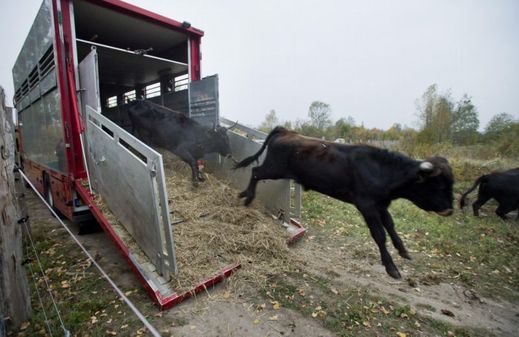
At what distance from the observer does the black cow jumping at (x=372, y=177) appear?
2.46 m

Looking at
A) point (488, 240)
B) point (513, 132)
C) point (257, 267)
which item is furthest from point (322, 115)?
point (257, 267)

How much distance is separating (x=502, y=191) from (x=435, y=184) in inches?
204

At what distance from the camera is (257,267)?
10.3ft

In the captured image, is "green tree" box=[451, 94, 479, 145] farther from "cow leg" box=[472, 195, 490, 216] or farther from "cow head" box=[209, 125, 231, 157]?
"cow head" box=[209, 125, 231, 157]

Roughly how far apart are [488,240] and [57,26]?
7.78 m

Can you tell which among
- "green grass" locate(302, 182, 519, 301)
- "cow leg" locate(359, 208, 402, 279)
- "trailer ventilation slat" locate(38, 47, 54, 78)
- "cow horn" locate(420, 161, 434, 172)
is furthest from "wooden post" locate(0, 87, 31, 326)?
"green grass" locate(302, 182, 519, 301)

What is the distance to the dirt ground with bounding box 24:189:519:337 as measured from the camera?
2.38 meters

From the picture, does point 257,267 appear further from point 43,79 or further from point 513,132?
Answer: point 513,132

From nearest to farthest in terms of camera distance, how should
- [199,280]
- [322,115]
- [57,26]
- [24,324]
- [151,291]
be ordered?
1. [24,324]
2. [151,291]
3. [199,280]
4. [57,26]
5. [322,115]

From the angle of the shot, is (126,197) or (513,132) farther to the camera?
(513,132)

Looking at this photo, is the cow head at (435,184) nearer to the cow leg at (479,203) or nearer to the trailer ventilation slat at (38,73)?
the cow leg at (479,203)

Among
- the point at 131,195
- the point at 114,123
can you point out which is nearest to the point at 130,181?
the point at 131,195

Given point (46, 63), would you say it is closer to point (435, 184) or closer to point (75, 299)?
point (75, 299)

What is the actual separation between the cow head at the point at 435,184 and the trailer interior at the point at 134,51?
451cm
